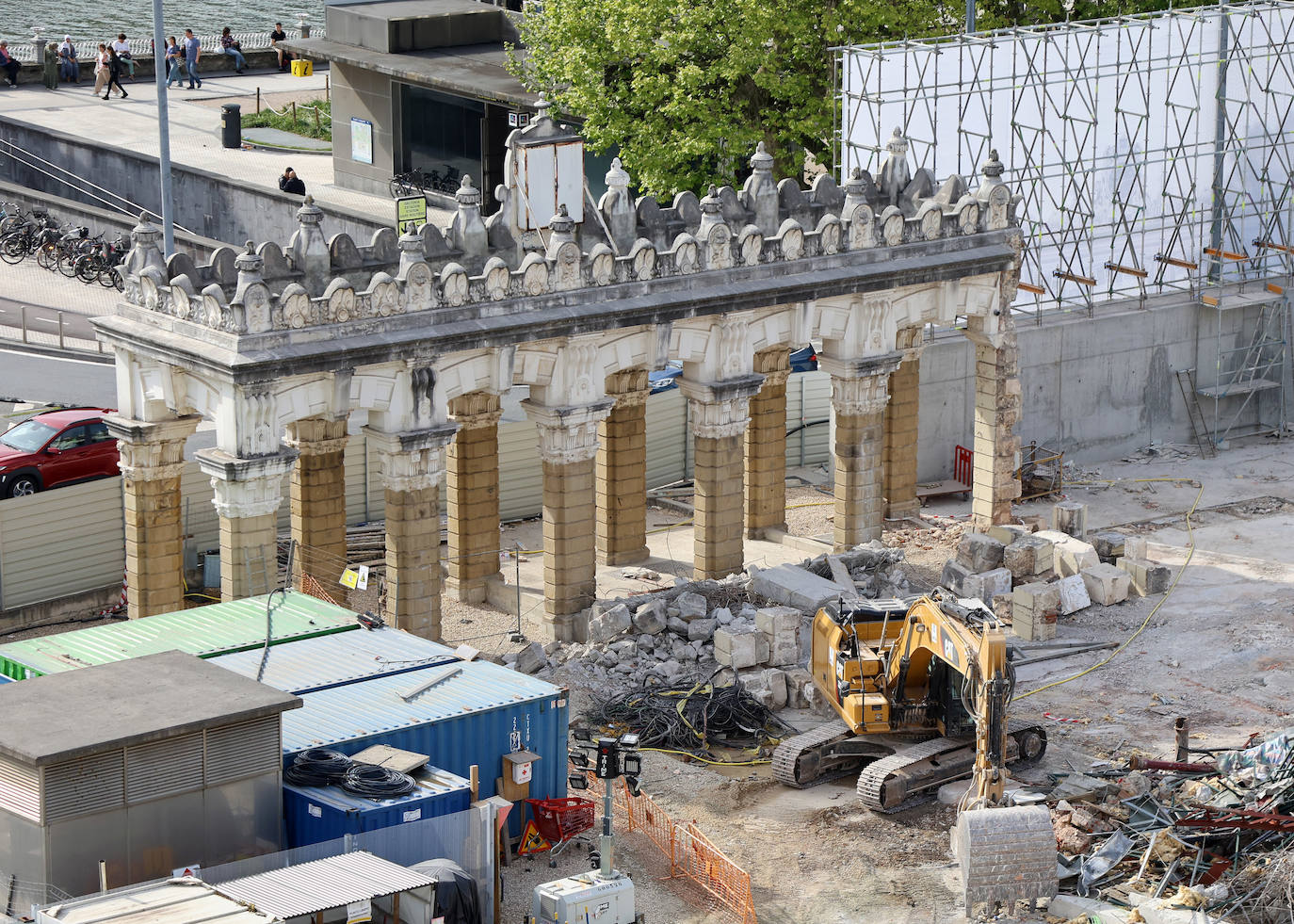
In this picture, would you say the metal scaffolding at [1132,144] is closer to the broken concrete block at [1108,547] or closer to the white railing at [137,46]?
the broken concrete block at [1108,547]

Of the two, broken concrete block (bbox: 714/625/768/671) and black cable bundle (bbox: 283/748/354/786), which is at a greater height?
black cable bundle (bbox: 283/748/354/786)

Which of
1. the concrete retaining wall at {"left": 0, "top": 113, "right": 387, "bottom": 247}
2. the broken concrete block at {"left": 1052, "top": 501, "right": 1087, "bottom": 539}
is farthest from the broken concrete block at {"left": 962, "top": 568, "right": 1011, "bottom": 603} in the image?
the concrete retaining wall at {"left": 0, "top": 113, "right": 387, "bottom": 247}

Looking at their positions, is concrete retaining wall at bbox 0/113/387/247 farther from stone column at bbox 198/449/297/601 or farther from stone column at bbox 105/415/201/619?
stone column at bbox 198/449/297/601

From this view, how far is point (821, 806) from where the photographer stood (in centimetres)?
4306

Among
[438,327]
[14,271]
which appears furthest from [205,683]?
[14,271]

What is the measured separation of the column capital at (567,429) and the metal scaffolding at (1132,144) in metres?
17.3

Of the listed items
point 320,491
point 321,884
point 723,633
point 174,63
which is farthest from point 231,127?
point 321,884

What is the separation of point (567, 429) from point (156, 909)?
59.5ft

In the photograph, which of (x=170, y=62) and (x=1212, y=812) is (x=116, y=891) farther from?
(x=170, y=62)

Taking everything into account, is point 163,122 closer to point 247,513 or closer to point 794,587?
point 247,513

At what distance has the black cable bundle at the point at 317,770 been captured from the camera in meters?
37.2

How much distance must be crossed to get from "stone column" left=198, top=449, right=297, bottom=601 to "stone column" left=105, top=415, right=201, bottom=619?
5.36 feet

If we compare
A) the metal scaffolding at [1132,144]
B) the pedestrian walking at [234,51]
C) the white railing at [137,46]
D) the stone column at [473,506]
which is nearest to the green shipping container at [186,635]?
the stone column at [473,506]

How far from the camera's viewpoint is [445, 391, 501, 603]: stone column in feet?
172
